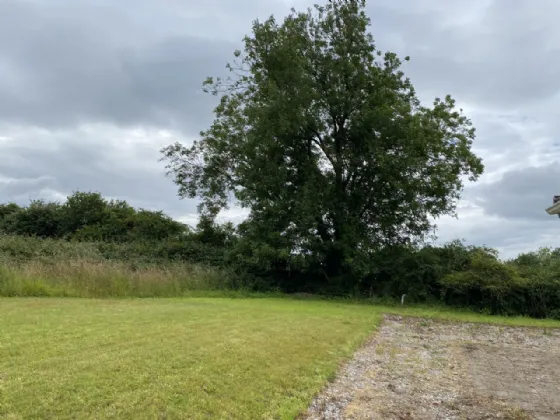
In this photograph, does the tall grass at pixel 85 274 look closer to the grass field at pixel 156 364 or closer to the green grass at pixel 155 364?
the grass field at pixel 156 364

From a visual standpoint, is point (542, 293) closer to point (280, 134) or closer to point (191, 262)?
point (280, 134)

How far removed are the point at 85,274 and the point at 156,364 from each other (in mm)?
10941

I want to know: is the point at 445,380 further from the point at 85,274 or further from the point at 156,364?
the point at 85,274

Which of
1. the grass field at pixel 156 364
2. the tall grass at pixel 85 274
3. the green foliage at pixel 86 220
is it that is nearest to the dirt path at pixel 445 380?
the grass field at pixel 156 364

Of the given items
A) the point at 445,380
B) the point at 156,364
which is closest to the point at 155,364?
the point at 156,364

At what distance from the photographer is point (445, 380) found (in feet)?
24.2

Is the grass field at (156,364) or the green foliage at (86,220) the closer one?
the grass field at (156,364)

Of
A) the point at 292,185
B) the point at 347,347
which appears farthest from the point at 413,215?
the point at 347,347

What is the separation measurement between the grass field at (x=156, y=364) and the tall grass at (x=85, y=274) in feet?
13.5

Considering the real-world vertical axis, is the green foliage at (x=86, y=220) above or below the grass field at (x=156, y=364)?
above

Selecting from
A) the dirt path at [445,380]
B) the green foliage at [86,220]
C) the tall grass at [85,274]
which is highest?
the green foliage at [86,220]

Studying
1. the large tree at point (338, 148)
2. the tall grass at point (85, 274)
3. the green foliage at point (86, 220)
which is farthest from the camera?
the green foliage at point (86, 220)

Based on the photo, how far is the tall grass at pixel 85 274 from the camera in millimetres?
14258

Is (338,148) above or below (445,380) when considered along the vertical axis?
above
